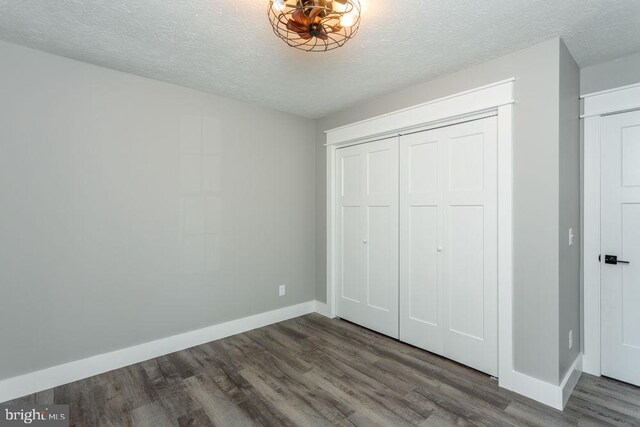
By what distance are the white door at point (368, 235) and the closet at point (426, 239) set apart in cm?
1

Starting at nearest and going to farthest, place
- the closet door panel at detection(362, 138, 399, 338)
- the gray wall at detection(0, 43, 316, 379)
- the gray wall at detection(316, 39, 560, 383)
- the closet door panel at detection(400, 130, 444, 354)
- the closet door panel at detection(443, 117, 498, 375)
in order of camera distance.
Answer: the gray wall at detection(316, 39, 560, 383), the gray wall at detection(0, 43, 316, 379), the closet door panel at detection(443, 117, 498, 375), the closet door panel at detection(400, 130, 444, 354), the closet door panel at detection(362, 138, 399, 338)

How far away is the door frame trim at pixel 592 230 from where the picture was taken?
242 centimetres

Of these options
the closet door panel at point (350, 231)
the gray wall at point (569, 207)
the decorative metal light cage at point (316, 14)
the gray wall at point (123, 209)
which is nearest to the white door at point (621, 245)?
the gray wall at point (569, 207)

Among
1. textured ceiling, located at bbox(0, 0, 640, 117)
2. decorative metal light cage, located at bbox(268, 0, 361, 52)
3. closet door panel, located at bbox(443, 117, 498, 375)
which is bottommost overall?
closet door panel, located at bbox(443, 117, 498, 375)

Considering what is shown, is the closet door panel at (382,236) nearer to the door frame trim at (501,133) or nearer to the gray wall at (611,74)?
the door frame trim at (501,133)

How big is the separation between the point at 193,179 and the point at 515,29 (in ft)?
9.35

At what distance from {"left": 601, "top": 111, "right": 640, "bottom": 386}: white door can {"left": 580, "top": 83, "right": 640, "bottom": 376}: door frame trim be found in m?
0.04

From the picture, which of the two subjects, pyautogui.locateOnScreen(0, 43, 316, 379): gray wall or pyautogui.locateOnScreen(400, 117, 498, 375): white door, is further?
pyautogui.locateOnScreen(400, 117, 498, 375): white door

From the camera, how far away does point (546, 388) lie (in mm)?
2078

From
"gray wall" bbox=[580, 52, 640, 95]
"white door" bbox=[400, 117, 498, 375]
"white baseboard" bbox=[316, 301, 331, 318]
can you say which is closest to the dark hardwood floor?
"white door" bbox=[400, 117, 498, 375]

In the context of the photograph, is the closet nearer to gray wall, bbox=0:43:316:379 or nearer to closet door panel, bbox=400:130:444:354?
closet door panel, bbox=400:130:444:354

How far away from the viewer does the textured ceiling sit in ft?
5.78

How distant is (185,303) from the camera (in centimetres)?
294

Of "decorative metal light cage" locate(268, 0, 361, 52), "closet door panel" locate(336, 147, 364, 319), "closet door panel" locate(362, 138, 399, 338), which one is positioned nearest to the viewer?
"decorative metal light cage" locate(268, 0, 361, 52)
